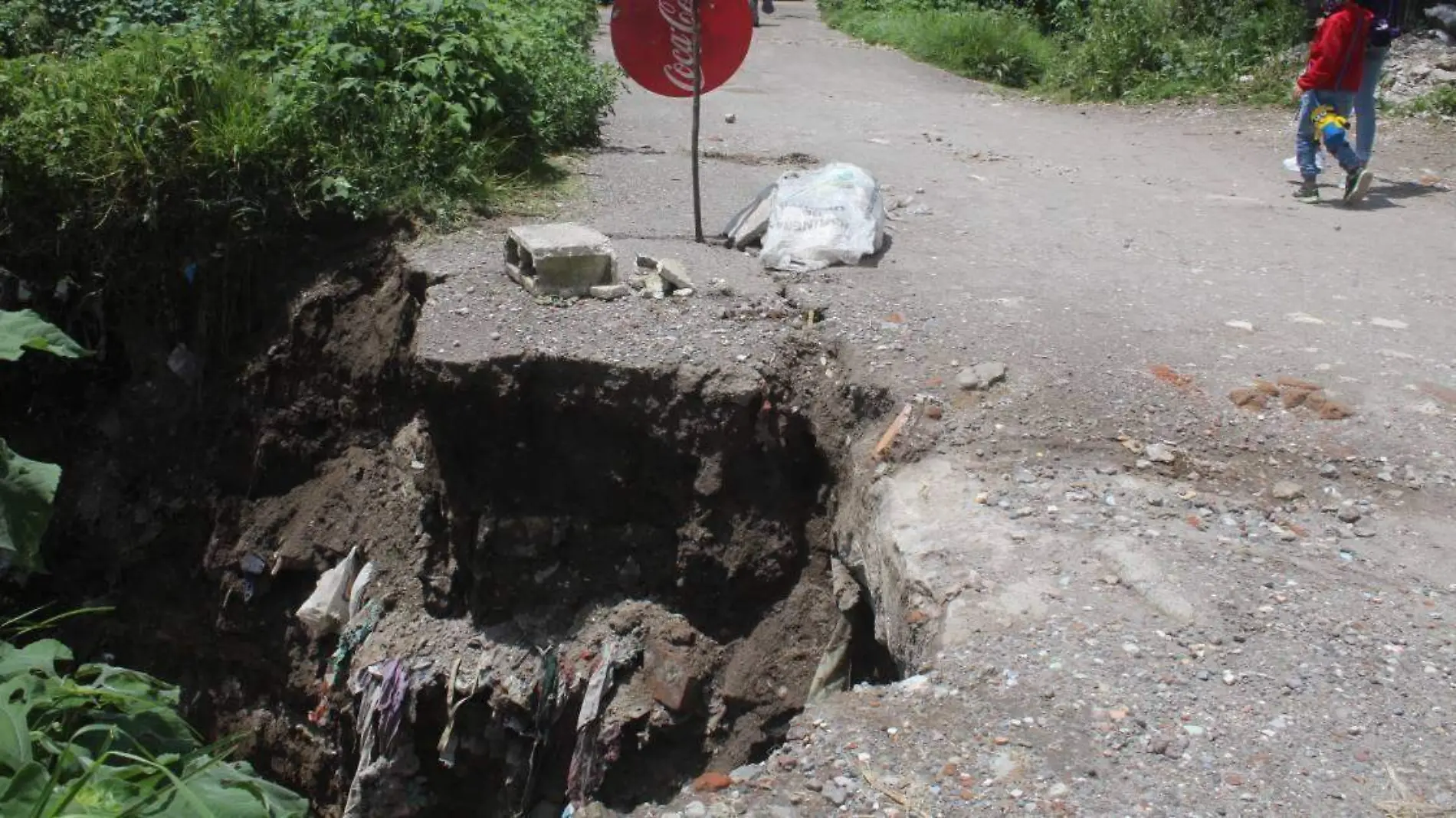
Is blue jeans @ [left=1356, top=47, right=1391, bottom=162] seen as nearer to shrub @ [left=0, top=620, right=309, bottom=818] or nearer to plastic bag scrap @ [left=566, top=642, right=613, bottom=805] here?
plastic bag scrap @ [left=566, top=642, right=613, bottom=805]

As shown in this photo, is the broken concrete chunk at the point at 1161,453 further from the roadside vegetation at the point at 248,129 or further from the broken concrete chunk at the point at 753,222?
the roadside vegetation at the point at 248,129

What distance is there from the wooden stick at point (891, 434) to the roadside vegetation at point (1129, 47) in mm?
6939

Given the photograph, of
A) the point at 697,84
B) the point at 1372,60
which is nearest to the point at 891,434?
the point at 697,84

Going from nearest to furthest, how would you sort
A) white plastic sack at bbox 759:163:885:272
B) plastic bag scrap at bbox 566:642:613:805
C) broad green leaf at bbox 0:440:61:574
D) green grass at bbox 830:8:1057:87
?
broad green leaf at bbox 0:440:61:574 < plastic bag scrap at bbox 566:642:613:805 < white plastic sack at bbox 759:163:885:272 < green grass at bbox 830:8:1057:87

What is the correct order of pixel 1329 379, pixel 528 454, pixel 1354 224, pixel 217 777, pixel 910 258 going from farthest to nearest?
pixel 1354 224 < pixel 910 258 < pixel 528 454 < pixel 1329 379 < pixel 217 777

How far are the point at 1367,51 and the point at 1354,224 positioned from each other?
1127 millimetres

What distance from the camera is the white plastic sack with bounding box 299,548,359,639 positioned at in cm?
528

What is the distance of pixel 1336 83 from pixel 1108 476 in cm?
404

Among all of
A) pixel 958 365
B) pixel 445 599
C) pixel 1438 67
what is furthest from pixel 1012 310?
pixel 1438 67

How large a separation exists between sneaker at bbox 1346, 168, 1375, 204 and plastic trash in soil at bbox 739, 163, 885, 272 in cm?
290

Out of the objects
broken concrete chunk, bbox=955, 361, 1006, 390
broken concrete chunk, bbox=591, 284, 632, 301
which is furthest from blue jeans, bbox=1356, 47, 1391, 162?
broken concrete chunk, bbox=591, 284, 632, 301

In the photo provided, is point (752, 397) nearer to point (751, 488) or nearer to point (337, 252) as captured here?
point (751, 488)

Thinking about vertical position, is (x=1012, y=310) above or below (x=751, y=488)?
above

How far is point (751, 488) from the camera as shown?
4.69 metres
